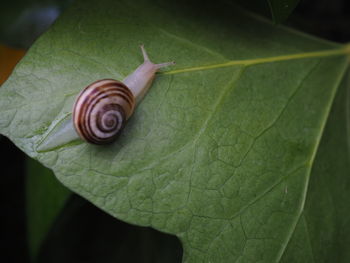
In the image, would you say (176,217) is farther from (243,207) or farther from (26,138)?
(26,138)

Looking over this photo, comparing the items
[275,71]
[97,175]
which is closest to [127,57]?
[97,175]

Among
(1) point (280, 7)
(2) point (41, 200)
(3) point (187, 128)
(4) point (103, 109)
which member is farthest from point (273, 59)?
(2) point (41, 200)

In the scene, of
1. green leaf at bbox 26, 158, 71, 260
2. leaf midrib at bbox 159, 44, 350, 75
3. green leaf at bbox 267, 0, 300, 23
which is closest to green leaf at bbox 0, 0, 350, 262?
leaf midrib at bbox 159, 44, 350, 75

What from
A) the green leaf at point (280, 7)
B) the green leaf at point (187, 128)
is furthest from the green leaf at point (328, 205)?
the green leaf at point (280, 7)

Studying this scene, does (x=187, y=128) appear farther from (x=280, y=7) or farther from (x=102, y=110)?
(x=280, y=7)

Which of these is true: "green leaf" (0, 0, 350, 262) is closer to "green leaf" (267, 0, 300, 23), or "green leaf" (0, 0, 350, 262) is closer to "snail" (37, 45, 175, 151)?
A: "snail" (37, 45, 175, 151)

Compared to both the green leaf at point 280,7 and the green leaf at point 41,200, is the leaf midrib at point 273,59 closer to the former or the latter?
the green leaf at point 280,7
